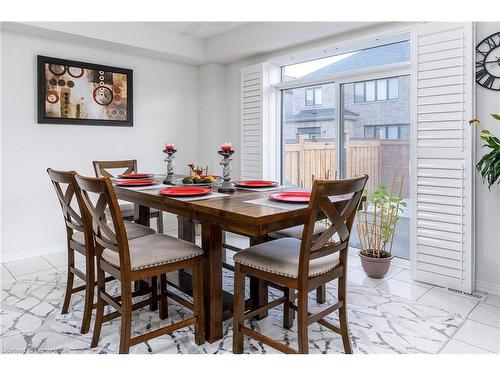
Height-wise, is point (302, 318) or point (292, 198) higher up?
point (292, 198)

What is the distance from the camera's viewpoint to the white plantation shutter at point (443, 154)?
271 centimetres

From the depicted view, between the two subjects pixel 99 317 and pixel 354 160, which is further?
pixel 354 160

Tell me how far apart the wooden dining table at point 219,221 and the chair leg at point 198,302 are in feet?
0.16

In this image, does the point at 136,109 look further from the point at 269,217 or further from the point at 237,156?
the point at 269,217

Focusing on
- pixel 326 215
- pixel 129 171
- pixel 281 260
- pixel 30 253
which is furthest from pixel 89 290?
pixel 30 253

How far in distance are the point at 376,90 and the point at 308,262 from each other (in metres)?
2.45

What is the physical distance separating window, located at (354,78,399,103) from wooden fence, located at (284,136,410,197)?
0.40 meters

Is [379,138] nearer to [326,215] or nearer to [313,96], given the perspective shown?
[313,96]

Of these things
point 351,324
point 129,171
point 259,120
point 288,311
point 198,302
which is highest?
point 259,120

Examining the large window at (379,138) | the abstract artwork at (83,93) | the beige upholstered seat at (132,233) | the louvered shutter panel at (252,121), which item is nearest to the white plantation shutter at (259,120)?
the louvered shutter panel at (252,121)

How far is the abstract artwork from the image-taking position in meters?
3.75

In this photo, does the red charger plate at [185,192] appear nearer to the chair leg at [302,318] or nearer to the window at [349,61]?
the chair leg at [302,318]

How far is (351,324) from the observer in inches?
92.0

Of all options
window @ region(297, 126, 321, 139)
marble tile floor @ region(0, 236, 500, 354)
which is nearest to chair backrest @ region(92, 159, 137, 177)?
marble tile floor @ region(0, 236, 500, 354)
